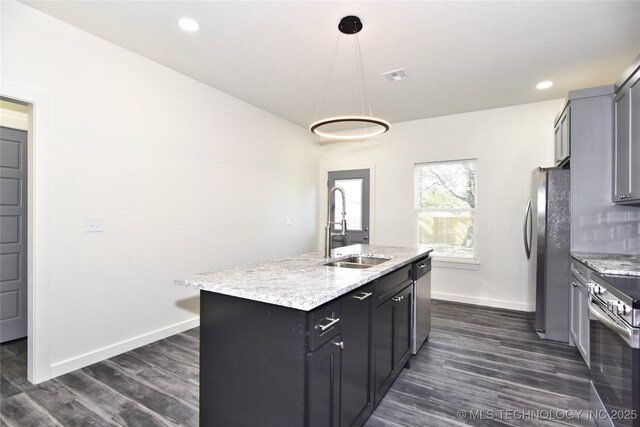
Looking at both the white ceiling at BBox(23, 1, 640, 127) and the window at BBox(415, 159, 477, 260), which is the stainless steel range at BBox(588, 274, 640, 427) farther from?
the window at BBox(415, 159, 477, 260)

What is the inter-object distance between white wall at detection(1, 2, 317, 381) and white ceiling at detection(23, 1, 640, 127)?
25cm

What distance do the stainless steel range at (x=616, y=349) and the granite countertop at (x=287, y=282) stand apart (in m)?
1.17

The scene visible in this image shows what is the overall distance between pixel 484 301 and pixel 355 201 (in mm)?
2560

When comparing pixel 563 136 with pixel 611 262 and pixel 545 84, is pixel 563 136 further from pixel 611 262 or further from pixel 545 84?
pixel 611 262

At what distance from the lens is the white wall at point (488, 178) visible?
428 centimetres

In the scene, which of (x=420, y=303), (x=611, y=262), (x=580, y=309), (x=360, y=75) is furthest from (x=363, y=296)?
(x=360, y=75)

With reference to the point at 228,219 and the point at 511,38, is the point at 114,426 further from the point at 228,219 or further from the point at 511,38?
the point at 511,38

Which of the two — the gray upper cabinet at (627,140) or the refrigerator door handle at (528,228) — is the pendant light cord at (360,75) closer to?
the gray upper cabinet at (627,140)

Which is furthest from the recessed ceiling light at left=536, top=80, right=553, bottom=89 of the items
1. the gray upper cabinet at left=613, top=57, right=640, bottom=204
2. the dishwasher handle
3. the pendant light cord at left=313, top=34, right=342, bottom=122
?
the dishwasher handle

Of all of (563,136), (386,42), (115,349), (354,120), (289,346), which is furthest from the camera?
(563,136)

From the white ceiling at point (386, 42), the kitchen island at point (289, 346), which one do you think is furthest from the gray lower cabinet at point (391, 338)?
the white ceiling at point (386, 42)

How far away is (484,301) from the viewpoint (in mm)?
4535

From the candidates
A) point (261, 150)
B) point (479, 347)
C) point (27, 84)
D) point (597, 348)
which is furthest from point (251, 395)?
point (261, 150)

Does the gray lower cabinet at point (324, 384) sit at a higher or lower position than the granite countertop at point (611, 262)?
lower
